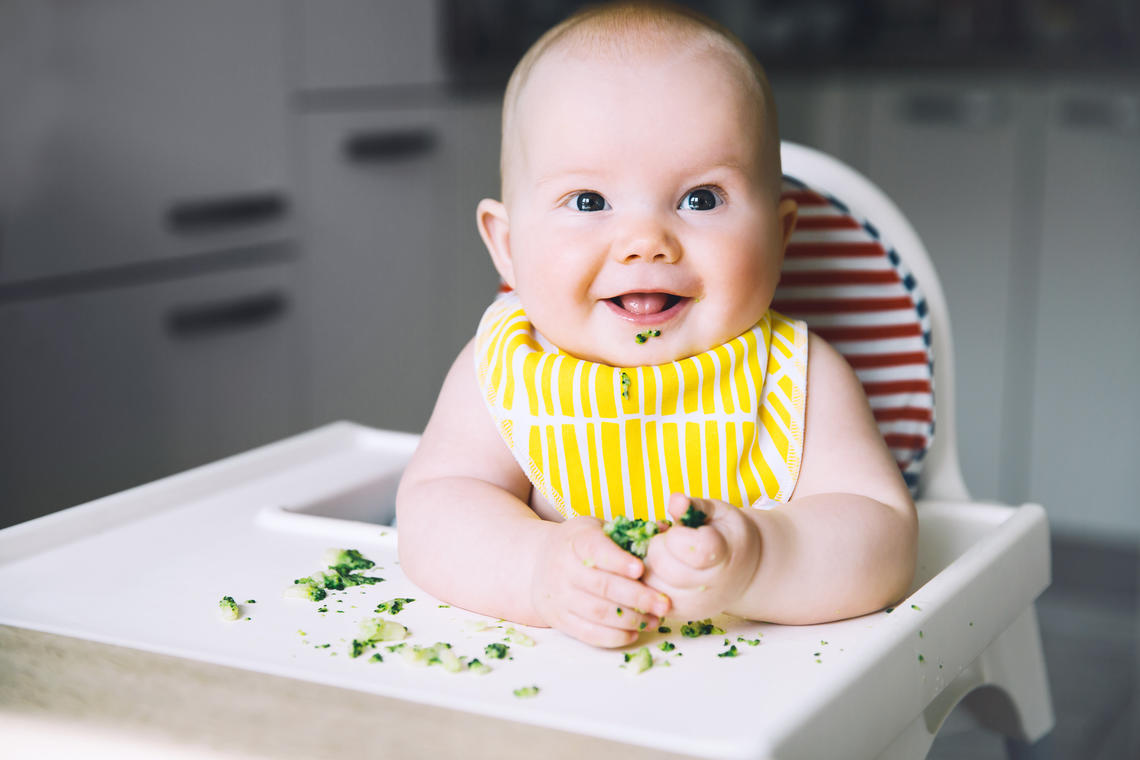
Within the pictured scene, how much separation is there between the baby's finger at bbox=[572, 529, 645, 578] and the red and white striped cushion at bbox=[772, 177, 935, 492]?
0.38 metres

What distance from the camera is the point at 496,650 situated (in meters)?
0.58

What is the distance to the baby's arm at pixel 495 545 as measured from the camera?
0.56 meters

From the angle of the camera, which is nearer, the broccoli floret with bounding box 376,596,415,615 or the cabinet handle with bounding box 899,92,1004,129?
the broccoli floret with bounding box 376,596,415,615

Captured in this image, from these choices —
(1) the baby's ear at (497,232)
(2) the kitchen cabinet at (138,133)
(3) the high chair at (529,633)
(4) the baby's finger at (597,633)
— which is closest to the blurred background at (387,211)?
(2) the kitchen cabinet at (138,133)

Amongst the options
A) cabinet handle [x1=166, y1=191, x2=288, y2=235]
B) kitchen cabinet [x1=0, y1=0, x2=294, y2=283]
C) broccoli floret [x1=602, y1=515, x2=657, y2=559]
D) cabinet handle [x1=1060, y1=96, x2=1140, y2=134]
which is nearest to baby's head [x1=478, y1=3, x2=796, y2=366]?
broccoli floret [x1=602, y1=515, x2=657, y2=559]

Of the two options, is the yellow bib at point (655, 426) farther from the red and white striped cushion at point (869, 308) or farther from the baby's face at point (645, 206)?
the red and white striped cushion at point (869, 308)

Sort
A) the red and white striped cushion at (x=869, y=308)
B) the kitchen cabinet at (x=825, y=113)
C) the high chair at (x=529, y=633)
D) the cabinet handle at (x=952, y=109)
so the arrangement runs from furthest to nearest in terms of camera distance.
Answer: the kitchen cabinet at (x=825, y=113), the cabinet handle at (x=952, y=109), the red and white striped cushion at (x=869, y=308), the high chair at (x=529, y=633)

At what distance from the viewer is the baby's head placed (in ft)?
2.16

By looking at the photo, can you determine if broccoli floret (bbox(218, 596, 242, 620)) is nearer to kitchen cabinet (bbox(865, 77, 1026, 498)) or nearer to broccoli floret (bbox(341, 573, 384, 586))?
broccoli floret (bbox(341, 573, 384, 586))

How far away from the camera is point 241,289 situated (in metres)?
1.85

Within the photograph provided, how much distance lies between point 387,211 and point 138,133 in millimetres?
591

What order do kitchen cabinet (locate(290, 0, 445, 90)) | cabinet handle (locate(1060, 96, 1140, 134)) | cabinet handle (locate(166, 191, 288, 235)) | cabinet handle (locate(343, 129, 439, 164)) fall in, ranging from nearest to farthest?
cabinet handle (locate(166, 191, 288, 235))
kitchen cabinet (locate(290, 0, 445, 90))
cabinet handle (locate(343, 129, 439, 164))
cabinet handle (locate(1060, 96, 1140, 134))

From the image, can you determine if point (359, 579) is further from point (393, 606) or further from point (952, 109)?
point (952, 109)

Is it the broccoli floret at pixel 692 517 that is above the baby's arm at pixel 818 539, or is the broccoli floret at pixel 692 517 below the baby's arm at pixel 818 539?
above
